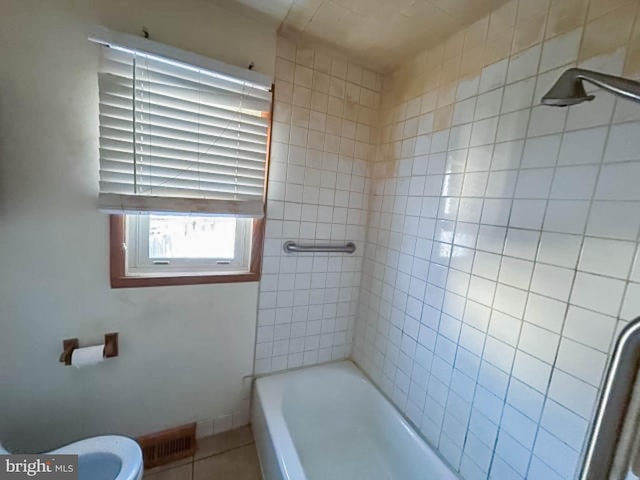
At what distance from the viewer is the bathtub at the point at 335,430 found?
1.23 metres

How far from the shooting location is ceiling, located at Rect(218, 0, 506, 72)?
107 cm

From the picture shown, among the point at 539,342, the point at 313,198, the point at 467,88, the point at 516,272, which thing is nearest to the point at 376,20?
the point at 467,88

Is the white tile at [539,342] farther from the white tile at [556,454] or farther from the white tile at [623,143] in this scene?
the white tile at [623,143]

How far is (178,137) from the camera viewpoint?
121cm

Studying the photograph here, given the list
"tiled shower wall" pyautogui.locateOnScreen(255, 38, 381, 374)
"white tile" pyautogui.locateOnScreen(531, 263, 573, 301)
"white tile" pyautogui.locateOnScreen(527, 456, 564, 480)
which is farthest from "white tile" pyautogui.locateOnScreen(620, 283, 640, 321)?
"tiled shower wall" pyautogui.locateOnScreen(255, 38, 381, 374)

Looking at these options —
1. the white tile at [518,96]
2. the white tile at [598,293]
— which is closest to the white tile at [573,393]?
the white tile at [598,293]

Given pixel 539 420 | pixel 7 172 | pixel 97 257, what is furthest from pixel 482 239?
pixel 7 172

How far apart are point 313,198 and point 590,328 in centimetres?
123

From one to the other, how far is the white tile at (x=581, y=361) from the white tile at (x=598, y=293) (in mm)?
123

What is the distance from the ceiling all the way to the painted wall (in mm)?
164

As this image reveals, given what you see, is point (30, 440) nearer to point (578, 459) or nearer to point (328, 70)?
point (578, 459)

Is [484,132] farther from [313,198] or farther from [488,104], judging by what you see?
[313,198]

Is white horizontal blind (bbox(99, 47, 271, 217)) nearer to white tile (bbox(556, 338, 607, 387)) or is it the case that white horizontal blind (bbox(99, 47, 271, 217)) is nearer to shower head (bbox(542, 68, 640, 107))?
shower head (bbox(542, 68, 640, 107))

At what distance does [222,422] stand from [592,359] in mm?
1711
